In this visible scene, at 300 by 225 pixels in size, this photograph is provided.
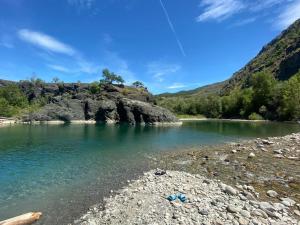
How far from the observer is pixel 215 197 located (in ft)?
59.3

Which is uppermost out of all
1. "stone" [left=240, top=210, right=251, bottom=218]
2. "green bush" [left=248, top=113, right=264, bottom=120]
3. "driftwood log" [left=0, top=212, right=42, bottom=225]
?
"green bush" [left=248, top=113, right=264, bottom=120]

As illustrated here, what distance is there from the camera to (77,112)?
162 meters

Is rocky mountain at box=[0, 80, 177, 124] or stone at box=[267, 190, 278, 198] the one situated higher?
rocky mountain at box=[0, 80, 177, 124]

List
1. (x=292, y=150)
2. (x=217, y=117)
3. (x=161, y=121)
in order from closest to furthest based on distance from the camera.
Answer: (x=292, y=150) < (x=161, y=121) < (x=217, y=117)

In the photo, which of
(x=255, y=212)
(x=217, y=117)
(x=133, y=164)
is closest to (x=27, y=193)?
(x=133, y=164)

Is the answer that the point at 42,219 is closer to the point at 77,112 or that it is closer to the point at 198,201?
the point at 198,201

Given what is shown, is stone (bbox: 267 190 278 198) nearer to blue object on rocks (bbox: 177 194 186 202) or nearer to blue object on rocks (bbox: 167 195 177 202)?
blue object on rocks (bbox: 177 194 186 202)

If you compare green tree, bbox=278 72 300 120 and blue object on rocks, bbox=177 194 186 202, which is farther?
green tree, bbox=278 72 300 120

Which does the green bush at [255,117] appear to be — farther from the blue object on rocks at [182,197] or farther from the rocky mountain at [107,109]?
the blue object on rocks at [182,197]

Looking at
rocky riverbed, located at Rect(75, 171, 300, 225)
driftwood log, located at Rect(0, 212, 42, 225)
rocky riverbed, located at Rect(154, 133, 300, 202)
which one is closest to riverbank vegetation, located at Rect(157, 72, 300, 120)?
rocky riverbed, located at Rect(154, 133, 300, 202)

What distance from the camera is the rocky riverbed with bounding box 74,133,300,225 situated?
591 inches

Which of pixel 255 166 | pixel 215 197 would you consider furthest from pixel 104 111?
pixel 215 197

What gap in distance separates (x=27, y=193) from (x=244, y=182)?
19.9 meters

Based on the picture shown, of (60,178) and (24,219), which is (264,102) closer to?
(60,178)
